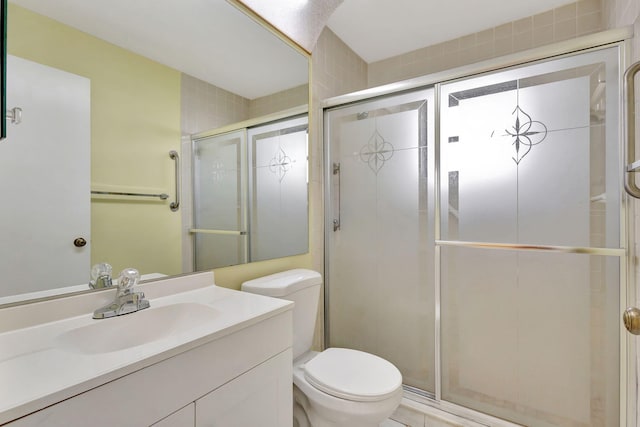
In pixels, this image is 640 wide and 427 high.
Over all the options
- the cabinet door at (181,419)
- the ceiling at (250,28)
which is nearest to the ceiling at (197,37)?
the ceiling at (250,28)

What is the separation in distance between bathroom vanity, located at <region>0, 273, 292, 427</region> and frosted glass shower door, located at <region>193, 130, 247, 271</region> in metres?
0.17

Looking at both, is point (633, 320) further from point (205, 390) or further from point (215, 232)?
point (215, 232)

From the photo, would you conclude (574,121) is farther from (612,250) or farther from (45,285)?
(45,285)

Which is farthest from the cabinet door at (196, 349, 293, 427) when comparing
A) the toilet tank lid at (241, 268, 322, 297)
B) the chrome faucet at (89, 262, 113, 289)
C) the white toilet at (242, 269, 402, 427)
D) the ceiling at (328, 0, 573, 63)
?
the ceiling at (328, 0, 573, 63)

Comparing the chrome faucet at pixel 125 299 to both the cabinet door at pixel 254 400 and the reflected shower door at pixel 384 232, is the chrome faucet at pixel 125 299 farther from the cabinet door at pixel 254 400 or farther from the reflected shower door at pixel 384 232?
the reflected shower door at pixel 384 232

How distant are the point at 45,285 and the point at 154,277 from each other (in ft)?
0.99

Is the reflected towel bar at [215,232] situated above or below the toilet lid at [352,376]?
above

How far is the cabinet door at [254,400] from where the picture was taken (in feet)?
2.56

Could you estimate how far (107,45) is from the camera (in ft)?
3.18

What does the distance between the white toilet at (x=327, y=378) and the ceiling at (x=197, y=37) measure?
0.99m

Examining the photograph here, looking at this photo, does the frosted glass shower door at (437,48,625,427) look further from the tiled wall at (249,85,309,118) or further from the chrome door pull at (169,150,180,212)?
the chrome door pull at (169,150,180,212)

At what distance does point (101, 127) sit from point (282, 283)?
922mm

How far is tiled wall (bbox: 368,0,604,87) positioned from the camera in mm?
1805

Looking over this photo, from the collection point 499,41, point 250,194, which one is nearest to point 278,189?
point 250,194
